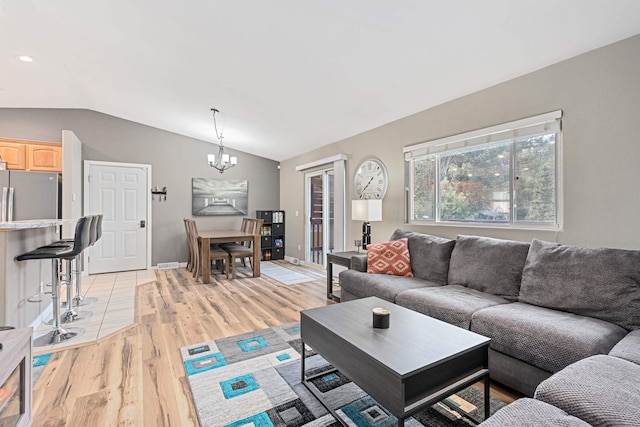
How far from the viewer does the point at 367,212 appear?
3969mm

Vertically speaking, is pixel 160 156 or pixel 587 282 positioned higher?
Answer: pixel 160 156

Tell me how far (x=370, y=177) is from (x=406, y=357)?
3.29 m

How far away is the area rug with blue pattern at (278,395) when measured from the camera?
1668 millimetres

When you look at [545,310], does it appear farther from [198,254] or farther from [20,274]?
[198,254]

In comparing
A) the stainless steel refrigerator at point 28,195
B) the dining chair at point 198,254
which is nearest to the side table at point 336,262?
the dining chair at point 198,254

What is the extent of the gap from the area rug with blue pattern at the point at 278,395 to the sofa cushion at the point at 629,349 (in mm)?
658

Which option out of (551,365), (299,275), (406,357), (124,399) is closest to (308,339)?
(406,357)

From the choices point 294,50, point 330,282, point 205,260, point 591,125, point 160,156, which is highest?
point 294,50

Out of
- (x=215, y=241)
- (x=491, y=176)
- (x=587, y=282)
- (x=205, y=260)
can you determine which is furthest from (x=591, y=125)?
(x=205, y=260)

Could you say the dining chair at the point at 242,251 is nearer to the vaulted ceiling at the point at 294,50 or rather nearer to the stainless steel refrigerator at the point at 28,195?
the vaulted ceiling at the point at 294,50

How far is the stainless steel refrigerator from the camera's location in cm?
439

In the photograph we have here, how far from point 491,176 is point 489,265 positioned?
1.02m

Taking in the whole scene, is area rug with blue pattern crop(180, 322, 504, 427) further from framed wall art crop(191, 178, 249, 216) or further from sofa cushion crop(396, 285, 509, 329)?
framed wall art crop(191, 178, 249, 216)

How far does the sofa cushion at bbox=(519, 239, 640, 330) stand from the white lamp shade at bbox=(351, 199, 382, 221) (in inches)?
75.8
